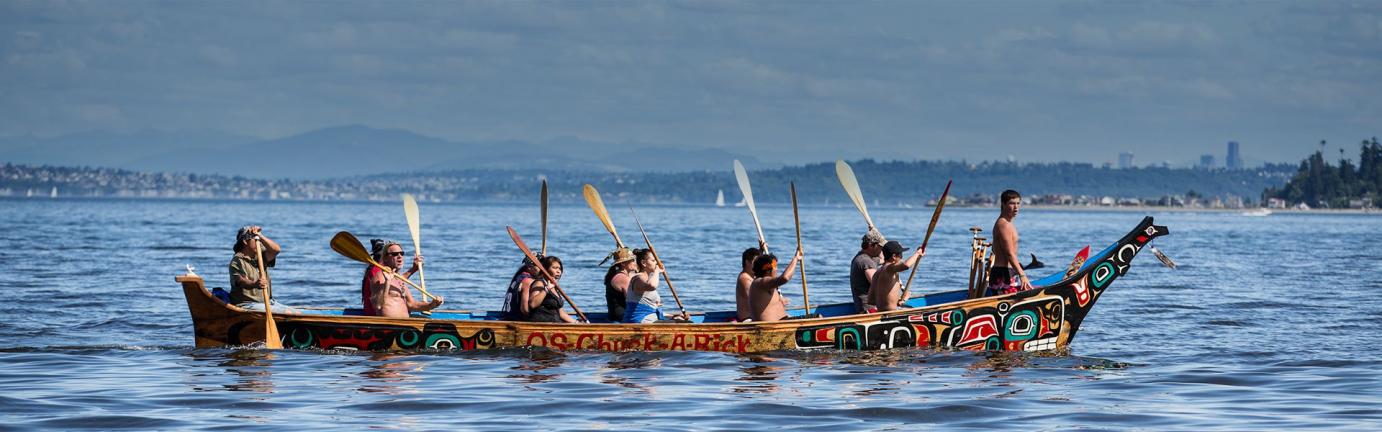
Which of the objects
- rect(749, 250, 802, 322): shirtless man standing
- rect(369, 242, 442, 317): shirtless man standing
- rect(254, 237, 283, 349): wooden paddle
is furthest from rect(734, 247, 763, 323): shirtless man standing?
rect(254, 237, 283, 349): wooden paddle

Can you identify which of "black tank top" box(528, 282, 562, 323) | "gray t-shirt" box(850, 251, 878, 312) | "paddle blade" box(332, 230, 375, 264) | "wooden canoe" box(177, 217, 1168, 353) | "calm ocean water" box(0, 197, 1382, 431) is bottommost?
"calm ocean water" box(0, 197, 1382, 431)

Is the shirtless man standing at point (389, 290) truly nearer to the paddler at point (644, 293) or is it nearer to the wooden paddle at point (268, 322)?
the wooden paddle at point (268, 322)

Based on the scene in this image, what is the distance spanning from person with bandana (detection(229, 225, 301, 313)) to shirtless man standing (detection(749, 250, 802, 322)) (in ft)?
16.8

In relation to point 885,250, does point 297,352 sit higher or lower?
lower

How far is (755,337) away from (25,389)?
734 cm

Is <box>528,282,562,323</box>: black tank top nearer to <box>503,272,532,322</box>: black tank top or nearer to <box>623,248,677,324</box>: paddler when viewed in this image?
<box>503,272,532,322</box>: black tank top

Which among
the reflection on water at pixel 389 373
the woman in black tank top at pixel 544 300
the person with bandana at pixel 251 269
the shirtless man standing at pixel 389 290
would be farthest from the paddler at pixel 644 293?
the person with bandana at pixel 251 269

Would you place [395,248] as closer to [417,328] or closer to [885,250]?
[417,328]

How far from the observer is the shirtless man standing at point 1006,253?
1686 centimetres

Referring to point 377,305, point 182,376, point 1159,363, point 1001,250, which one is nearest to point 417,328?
point 377,305

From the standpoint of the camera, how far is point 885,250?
55.5 feet

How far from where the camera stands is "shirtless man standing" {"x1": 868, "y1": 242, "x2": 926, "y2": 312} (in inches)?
664

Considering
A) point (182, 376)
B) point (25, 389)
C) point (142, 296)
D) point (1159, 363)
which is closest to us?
point (25, 389)

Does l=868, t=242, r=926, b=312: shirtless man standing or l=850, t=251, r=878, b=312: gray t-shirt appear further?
l=850, t=251, r=878, b=312: gray t-shirt
